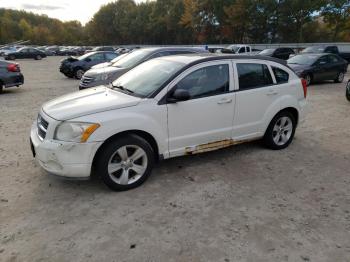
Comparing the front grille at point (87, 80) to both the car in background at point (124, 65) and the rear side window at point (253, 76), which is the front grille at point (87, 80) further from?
the rear side window at point (253, 76)

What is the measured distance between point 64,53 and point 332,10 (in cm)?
A: 4377

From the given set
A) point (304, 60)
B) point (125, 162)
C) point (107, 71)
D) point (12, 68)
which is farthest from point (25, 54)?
point (125, 162)

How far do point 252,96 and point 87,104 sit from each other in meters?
2.51

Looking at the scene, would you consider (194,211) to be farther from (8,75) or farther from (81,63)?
(81,63)

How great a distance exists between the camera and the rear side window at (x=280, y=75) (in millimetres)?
5430

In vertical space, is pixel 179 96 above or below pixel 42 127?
above

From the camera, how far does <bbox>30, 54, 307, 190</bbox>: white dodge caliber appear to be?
386 cm

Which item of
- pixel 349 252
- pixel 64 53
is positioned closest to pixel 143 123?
pixel 349 252

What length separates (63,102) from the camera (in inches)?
175

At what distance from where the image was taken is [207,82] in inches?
185

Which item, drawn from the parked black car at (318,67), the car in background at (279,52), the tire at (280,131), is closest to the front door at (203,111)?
the tire at (280,131)

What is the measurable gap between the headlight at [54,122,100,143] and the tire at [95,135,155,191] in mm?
289

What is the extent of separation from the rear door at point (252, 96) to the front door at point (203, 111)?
A: 16 centimetres

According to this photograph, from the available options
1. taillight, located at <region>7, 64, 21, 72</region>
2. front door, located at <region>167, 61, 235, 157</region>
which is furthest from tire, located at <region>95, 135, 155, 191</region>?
taillight, located at <region>7, 64, 21, 72</region>
